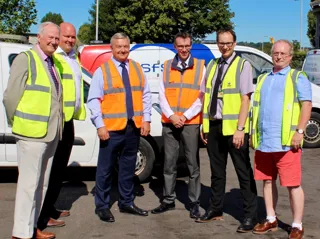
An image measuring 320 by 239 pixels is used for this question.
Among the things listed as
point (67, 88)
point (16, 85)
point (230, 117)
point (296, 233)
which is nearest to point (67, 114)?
A: point (67, 88)

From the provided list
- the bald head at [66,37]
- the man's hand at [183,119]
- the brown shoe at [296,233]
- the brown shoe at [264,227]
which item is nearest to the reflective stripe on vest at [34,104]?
the bald head at [66,37]

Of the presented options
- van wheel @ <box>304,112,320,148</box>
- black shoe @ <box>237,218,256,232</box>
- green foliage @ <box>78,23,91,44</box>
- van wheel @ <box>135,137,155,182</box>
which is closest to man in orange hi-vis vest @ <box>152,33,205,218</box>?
black shoe @ <box>237,218,256,232</box>

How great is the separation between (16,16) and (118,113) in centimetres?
918

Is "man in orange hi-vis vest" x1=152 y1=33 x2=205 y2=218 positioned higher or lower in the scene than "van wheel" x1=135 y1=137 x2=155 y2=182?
higher

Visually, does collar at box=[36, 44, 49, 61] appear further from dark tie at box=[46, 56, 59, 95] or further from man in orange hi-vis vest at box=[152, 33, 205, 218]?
man in orange hi-vis vest at box=[152, 33, 205, 218]

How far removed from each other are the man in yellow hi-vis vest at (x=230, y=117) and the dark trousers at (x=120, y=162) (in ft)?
2.74

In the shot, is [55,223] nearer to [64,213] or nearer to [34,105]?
[64,213]

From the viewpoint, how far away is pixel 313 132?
10820 mm

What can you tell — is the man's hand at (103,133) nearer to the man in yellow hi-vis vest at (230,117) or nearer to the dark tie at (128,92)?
the dark tie at (128,92)

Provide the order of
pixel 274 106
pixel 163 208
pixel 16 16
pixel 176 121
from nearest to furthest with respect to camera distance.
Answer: pixel 274 106 → pixel 176 121 → pixel 163 208 → pixel 16 16

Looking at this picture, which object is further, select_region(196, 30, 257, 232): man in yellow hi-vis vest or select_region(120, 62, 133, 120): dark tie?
select_region(120, 62, 133, 120): dark tie

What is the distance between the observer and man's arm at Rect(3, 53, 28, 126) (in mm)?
4539

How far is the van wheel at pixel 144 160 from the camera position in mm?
7195

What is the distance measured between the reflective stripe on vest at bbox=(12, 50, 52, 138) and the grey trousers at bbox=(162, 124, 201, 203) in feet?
5.35
